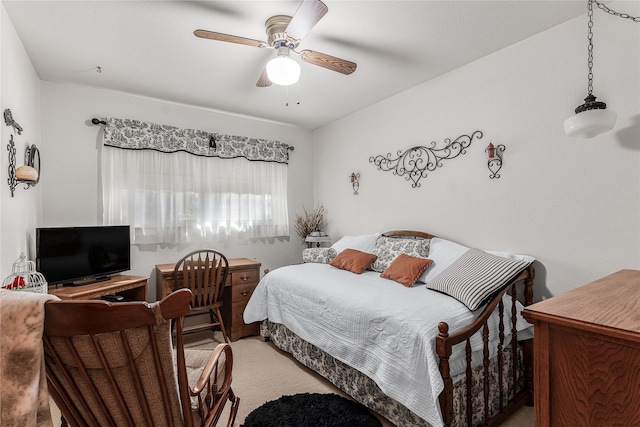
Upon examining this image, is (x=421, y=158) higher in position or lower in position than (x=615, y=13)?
lower

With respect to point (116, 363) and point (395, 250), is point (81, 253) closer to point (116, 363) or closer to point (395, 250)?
point (116, 363)

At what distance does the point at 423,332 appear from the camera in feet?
5.42

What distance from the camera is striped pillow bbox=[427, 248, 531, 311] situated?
1.92 metres

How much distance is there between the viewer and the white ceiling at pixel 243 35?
197 centimetres

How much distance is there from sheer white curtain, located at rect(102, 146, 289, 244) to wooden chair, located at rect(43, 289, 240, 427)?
8.41 ft

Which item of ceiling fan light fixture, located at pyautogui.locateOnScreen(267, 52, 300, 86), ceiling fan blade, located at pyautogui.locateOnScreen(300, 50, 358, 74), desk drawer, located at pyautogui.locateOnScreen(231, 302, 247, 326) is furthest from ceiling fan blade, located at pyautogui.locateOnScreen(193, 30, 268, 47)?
desk drawer, located at pyautogui.locateOnScreen(231, 302, 247, 326)

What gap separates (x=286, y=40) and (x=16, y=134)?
1975 mm

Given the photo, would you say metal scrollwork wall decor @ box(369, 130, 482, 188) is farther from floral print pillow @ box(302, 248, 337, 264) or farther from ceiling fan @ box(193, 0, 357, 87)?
ceiling fan @ box(193, 0, 357, 87)

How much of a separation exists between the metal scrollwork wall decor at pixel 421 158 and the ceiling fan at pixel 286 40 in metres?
1.26

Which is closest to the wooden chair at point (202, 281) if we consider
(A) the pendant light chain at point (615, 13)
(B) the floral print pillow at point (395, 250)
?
(B) the floral print pillow at point (395, 250)

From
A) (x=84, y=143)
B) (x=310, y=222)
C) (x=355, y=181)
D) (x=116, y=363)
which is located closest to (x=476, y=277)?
(x=116, y=363)

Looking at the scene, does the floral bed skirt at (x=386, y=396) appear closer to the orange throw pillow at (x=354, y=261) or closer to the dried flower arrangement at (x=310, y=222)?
the orange throw pillow at (x=354, y=261)

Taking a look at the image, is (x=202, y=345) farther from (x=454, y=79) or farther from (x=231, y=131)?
(x=454, y=79)

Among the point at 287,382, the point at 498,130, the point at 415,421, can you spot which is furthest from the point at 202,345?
the point at 498,130
